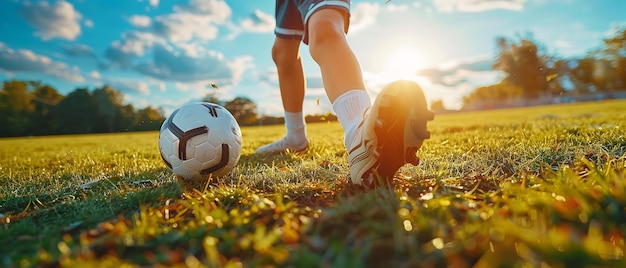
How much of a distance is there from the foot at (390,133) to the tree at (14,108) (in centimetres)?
5635

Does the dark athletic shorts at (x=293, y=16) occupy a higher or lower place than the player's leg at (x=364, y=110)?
higher

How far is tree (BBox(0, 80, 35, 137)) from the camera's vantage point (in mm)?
46566

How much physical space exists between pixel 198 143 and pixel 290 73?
1.73 metres

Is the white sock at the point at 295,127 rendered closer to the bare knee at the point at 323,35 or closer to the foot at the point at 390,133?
the bare knee at the point at 323,35

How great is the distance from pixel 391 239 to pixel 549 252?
1.42 feet

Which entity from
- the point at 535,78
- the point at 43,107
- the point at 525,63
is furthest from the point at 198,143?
the point at 43,107

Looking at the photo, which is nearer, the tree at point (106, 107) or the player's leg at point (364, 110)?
the player's leg at point (364, 110)

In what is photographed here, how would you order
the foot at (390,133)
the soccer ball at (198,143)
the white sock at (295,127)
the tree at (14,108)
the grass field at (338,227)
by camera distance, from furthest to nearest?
the tree at (14,108) < the white sock at (295,127) < the soccer ball at (198,143) < the foot at (390,133) < the grass field at (338,227)

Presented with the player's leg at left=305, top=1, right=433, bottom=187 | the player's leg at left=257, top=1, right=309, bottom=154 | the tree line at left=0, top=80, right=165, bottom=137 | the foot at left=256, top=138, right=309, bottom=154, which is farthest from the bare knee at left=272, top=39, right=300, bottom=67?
the tree line at left=0, top=80, right=165, bottom=137

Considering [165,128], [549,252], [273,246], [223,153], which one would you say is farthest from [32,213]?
[549,252]

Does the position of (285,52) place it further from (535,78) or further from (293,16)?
(535,78)

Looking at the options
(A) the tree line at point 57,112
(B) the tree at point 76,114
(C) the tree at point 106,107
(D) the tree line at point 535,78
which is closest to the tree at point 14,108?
(A) the tree line at point 57,112

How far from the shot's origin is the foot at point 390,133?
189 cm

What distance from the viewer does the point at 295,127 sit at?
4.39m
